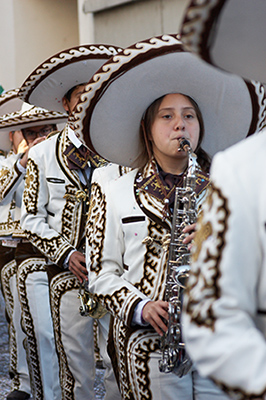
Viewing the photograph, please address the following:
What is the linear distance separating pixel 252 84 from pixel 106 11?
30.3ft

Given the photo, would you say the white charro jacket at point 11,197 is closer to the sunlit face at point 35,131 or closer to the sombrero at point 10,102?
the sunlit face at point 35,131

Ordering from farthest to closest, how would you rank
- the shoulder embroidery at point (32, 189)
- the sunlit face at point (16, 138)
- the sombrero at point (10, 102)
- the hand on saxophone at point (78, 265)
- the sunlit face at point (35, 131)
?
the sombrero at point (10, 102)
the sunlit face at point (16, 138)
the sunlit face at point (35, 131)
the shoulder embroidery at point (32, 189)
the hand on saxophone at point (78, 265)

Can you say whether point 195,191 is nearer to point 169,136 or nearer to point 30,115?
point 169,136

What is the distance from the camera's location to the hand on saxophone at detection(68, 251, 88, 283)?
443 cm

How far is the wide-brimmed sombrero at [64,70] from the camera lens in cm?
457

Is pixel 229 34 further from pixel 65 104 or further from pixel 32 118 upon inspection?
pixel 32 118

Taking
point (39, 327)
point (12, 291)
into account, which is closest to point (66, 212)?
point (39, 327)

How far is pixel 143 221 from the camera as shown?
10.3 ft

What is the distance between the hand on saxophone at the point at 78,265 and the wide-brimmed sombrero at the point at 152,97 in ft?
3.73

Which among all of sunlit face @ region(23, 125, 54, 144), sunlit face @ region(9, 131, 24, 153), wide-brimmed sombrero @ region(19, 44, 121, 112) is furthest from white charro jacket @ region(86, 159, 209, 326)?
sunlit face @ region(9, 131, 24, 153)

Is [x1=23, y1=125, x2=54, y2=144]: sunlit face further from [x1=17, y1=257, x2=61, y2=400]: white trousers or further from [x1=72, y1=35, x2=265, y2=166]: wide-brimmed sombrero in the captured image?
[x1=72, y1=35, x2=265, y2=166]: wide-brimmed sombrero

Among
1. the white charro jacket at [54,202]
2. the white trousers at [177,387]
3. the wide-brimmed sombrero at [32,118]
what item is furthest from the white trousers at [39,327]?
the white trousers at [177,387]

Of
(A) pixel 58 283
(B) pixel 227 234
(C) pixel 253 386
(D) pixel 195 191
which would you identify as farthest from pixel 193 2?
(A) pixel 58 283

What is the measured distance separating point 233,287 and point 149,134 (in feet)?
6.06
